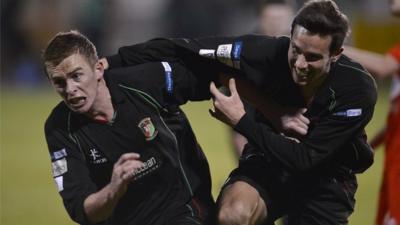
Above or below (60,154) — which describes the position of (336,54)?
above

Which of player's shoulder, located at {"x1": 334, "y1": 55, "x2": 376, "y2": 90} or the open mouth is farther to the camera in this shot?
player's shoulder, located at {"x1": 334, "y1": 55, "x2": 376, "y2": 90}

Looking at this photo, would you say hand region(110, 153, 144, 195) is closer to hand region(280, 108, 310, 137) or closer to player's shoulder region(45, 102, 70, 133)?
player's shoulder region(45, 102, 70, 133)

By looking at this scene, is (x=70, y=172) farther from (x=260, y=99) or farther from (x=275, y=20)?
(x=275, y=20)

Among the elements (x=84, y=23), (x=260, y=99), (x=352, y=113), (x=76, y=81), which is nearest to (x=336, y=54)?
(x=352, y=113)

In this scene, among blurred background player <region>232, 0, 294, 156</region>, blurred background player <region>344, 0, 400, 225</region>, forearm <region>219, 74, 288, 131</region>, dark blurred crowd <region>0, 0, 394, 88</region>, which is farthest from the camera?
dark blurred crowd <region>0, 0, 394, 88</region>

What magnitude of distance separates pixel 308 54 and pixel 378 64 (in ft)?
2.87

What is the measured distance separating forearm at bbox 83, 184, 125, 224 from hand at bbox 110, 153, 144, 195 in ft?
0.13

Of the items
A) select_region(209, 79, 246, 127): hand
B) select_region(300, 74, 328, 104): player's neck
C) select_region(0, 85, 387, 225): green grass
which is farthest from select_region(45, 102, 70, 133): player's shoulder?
select_region(0, 85, 387, 225): green grass

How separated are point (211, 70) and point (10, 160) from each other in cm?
780

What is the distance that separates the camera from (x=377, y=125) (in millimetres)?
15164

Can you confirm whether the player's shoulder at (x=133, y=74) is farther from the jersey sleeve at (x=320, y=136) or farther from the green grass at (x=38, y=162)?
the green grass at (x=38, y=162)

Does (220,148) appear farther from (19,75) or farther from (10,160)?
(19,75)

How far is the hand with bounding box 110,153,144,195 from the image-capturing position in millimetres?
5387

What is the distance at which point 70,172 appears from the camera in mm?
5898
